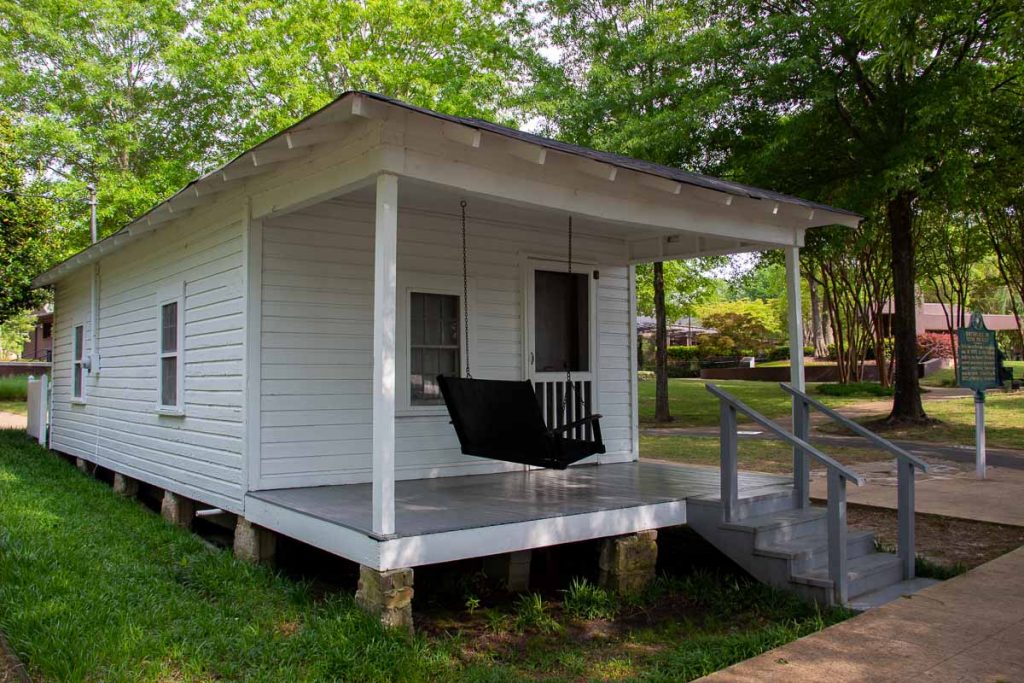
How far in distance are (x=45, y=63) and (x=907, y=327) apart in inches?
860

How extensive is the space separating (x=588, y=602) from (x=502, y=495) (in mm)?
1014

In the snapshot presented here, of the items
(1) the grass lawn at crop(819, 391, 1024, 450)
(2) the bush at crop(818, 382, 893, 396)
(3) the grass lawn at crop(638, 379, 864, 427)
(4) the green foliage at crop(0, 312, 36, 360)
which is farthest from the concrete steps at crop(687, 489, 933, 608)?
(4) the green foliage at crop(0, 312, 36, 360)

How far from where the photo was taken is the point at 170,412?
708 cm

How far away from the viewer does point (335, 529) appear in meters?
4.45

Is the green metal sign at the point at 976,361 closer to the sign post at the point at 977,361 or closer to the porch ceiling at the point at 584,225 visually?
the sign post at the point at 977,361

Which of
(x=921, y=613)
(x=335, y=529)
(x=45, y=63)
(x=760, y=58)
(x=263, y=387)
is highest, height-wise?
(x=45, y=63)

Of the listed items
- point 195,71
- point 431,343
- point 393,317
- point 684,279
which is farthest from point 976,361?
point 195,71

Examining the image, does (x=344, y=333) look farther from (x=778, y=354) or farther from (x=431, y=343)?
(x=778, y=354)

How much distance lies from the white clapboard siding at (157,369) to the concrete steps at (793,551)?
341cm

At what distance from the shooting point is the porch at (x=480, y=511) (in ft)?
13.9

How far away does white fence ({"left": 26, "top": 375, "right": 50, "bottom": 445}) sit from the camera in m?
11.9

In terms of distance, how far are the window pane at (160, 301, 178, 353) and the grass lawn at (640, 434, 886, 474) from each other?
5.97 metres

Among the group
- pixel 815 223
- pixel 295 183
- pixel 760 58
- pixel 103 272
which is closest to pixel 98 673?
pixel 295 183

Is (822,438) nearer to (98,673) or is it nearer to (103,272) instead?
(103,272)
